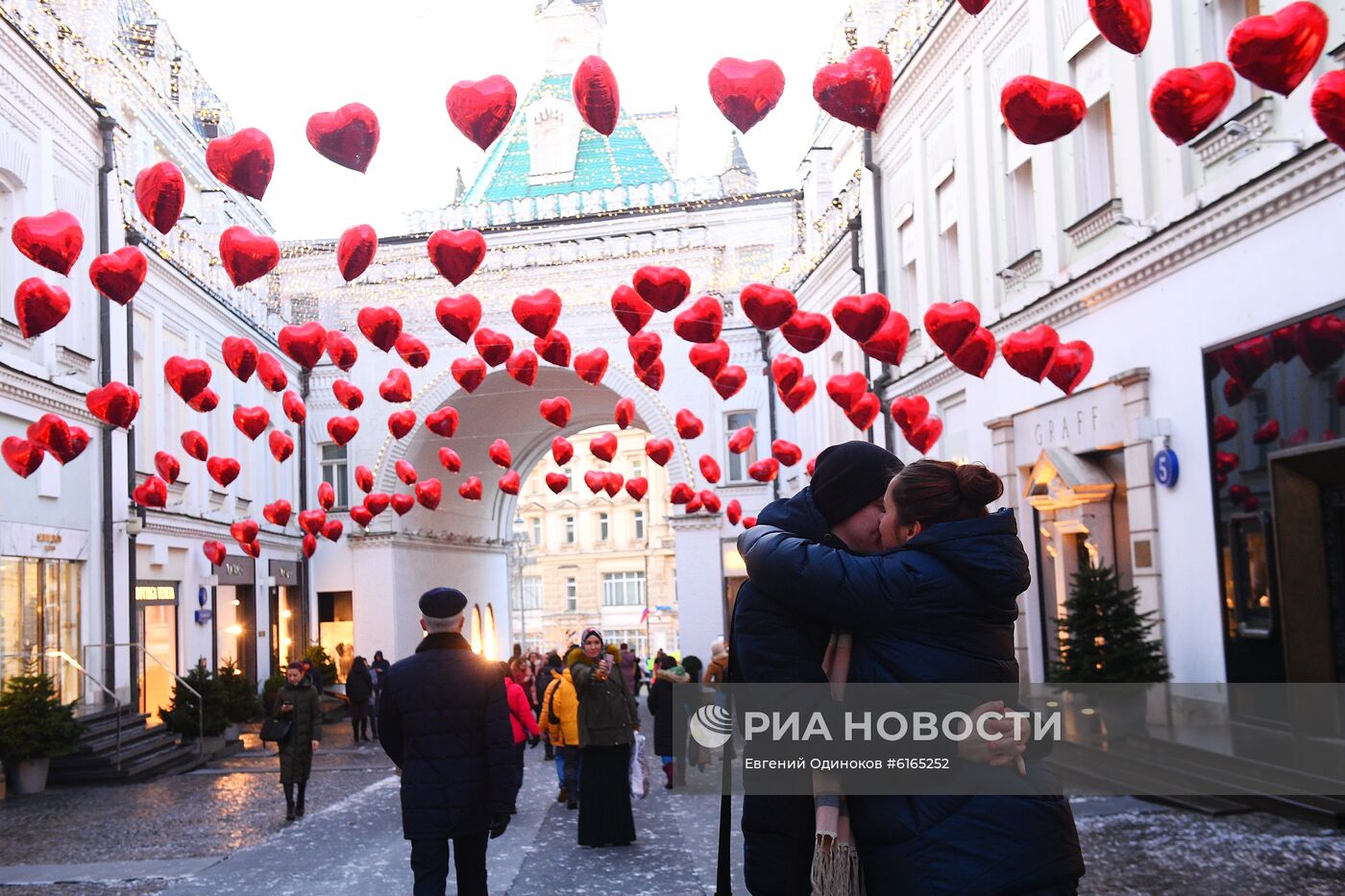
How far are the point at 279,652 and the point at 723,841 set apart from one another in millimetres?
31310

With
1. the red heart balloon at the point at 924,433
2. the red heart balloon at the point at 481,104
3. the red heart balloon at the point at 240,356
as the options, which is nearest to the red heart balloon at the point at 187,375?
the red heart balloon at the point at 240,356

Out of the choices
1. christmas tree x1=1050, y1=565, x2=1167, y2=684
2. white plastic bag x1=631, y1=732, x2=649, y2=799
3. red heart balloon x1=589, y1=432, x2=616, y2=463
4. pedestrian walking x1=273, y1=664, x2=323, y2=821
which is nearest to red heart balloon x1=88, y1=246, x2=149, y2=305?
pedestrian walking x1=273, y1=664, x2=323, y2=821

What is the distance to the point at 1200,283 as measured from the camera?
39.9 feet

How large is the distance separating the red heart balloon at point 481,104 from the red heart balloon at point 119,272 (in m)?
4.02

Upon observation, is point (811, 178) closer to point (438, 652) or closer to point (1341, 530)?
point (1341, 530)

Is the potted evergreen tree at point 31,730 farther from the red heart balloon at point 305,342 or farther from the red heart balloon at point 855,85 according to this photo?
the red heart balloon at point 855,85

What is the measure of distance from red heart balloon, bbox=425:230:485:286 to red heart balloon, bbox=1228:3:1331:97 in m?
7.94

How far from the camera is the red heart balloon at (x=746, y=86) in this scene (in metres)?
10.8

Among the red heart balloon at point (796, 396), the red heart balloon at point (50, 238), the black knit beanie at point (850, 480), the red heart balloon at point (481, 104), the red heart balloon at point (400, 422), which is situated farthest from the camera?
the red heart balloon at point (400, 422)

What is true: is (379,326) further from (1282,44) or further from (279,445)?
(1282,44)

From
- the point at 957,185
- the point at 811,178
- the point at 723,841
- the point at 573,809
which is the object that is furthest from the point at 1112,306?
the point at 811,178

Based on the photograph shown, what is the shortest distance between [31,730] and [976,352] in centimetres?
1204

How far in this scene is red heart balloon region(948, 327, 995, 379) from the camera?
14508 mm

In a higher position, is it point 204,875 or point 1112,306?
point 1112,306
